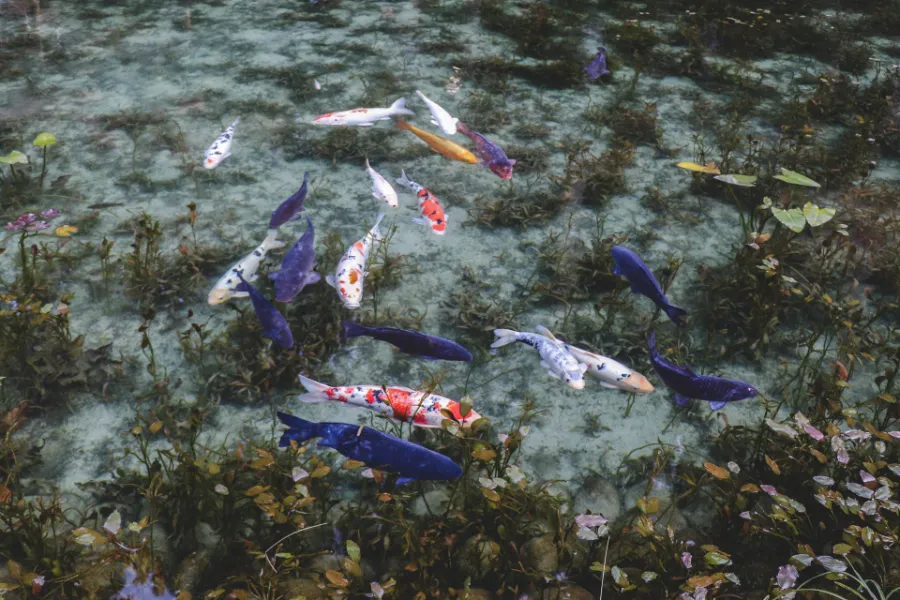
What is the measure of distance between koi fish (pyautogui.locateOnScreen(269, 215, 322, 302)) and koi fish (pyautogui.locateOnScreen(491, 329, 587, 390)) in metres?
1.16

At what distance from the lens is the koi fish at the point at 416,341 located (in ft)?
10.9

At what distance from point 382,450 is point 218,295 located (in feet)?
5.80

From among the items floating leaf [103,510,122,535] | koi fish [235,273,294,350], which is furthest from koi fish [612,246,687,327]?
floating leaf [103,510,122,535]

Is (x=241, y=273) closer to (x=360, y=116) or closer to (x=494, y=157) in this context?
(x=360, y=116)

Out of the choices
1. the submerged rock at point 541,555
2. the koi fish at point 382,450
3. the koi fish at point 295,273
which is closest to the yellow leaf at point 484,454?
the koi fish at point 382,450

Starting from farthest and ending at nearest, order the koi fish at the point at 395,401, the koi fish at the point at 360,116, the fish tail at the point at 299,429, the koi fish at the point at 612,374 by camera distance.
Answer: the koi fish at the point at 360,116 < the koi fish at the point at 612,374 < the koi fish at the point at 395,401 < the fish tail at the point at 299,429

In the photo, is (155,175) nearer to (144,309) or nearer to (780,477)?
A: (144,309)

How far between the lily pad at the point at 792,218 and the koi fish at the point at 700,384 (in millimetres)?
1178

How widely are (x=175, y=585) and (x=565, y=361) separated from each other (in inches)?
83.6

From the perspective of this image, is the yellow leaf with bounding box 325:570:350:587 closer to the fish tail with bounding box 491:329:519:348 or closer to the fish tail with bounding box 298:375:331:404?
the fish tail with bounding box 298:375:331:404

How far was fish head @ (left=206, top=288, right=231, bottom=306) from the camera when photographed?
3.97m

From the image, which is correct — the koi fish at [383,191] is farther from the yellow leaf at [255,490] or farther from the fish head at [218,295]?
the yellow leaf at [255,490]

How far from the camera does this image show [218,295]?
3.98 meters

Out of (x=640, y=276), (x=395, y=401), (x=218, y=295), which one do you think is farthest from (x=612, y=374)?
(x=218, y=295)
